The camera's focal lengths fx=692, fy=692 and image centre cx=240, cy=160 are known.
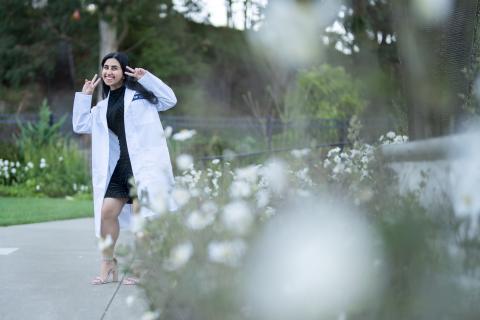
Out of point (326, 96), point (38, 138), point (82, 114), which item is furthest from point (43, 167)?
point (82, 114)

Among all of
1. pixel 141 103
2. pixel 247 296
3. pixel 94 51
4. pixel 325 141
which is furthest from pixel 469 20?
pixel 94 51

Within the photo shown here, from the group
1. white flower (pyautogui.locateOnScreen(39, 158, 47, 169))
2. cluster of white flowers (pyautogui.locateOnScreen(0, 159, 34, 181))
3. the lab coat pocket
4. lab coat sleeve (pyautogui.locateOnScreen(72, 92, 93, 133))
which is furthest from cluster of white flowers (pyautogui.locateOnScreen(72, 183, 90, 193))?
the lab coat pocket

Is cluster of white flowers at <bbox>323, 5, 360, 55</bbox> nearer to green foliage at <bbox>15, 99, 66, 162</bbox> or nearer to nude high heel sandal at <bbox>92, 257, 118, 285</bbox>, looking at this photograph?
green foliage at <bbox>15, 99, 66, 162</bbox>

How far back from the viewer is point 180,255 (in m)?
2.75

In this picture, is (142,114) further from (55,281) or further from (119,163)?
(55,281)

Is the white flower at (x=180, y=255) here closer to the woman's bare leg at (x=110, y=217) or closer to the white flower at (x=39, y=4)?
the woman's bare leg at (x=110, y=217)

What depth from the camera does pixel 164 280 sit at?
118 inches

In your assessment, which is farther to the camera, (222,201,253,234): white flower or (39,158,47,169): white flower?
(39,158,47,169): white flower

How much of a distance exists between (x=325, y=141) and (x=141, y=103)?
1064cm

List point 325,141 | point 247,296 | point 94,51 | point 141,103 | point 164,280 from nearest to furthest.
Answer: point 247,296
point 164,280
point 141,103
point 325,141
point 94,51

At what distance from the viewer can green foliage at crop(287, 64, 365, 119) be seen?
1766 centimetres

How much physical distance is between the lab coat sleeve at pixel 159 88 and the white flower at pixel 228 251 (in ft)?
9.15

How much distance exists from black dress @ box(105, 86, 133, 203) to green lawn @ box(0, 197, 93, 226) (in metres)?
4.09

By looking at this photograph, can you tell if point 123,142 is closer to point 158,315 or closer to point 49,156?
point 158,315
